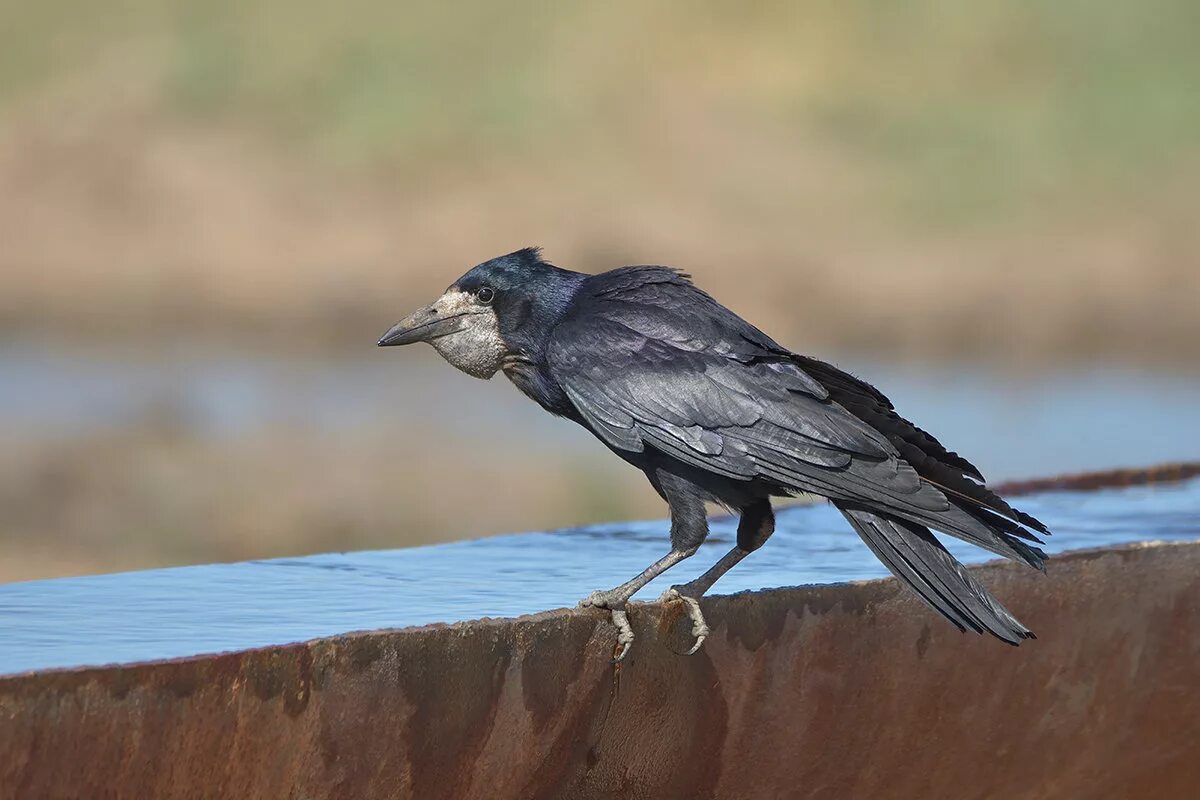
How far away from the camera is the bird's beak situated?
5.59 meters

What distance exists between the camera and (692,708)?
4.84m

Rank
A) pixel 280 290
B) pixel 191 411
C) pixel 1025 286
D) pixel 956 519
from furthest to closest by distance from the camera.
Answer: pixel 1025 286 < pixel 280 290 < pixel 191 411 < pixel 956 519

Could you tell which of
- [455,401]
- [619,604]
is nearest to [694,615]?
[619,604]

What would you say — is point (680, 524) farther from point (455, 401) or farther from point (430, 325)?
point (455, 401)

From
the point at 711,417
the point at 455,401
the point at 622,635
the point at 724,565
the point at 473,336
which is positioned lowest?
the point at 622,635

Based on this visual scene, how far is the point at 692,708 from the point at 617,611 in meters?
0.27

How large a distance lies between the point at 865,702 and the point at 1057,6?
1945 cm

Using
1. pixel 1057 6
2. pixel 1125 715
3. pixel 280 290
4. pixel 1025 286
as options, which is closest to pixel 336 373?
pixel 280 290

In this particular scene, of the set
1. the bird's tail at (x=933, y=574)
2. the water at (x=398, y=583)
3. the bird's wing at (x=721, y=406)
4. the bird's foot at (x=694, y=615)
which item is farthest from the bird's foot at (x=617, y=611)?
the bird's tail at (x=933, y=574)

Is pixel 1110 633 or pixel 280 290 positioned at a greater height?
pixel 280 290

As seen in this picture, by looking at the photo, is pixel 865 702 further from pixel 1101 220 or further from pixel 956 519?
pixel 1101 220

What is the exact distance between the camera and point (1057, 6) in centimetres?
2356

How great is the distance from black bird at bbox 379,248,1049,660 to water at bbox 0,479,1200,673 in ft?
0.91

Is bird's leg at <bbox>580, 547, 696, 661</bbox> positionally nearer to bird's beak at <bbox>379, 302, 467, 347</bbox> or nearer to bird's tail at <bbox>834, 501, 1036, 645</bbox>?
bird's tail at <bbox>834, 501, 1036, 645</bbox>
